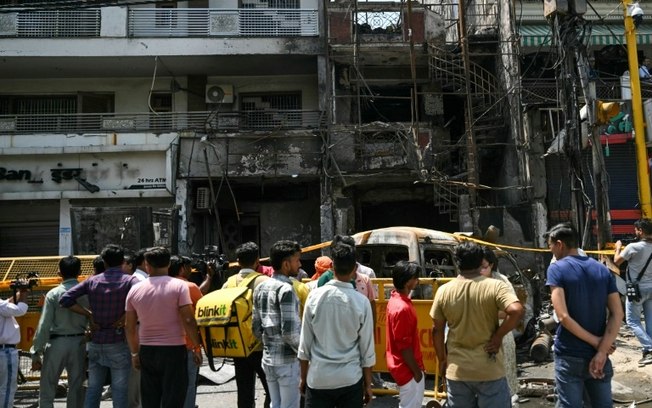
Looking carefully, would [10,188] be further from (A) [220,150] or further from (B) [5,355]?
(B) [5,355]

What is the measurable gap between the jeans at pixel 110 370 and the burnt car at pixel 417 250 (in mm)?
4018

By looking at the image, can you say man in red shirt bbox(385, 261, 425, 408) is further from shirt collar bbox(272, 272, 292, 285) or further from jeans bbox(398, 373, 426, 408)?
shirt collar bbox(272, 272, 292, 285)

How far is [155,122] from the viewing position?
15883 mm

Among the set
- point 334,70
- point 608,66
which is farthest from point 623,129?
point 334,70

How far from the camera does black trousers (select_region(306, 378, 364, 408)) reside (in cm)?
329

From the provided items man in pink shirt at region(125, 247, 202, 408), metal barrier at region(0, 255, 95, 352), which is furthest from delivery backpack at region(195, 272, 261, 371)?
metal barrier at region(0, 255, 95, 352)

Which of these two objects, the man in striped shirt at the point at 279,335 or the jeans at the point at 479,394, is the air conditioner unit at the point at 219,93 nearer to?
the man in striped shirt at the point at 279,335

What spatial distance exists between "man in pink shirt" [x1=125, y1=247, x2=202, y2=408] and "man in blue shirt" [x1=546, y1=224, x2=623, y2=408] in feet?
8.96

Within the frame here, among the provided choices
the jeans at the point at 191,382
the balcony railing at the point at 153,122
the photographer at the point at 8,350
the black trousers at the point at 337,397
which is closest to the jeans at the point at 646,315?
the black trousers at the point at 337,397

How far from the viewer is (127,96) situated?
16797mm

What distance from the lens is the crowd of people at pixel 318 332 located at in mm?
3346

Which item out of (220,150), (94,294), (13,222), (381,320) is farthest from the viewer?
(13,222)

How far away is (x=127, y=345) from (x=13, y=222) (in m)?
13.8

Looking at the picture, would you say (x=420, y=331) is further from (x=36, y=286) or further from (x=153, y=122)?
(x=153, y=122)
